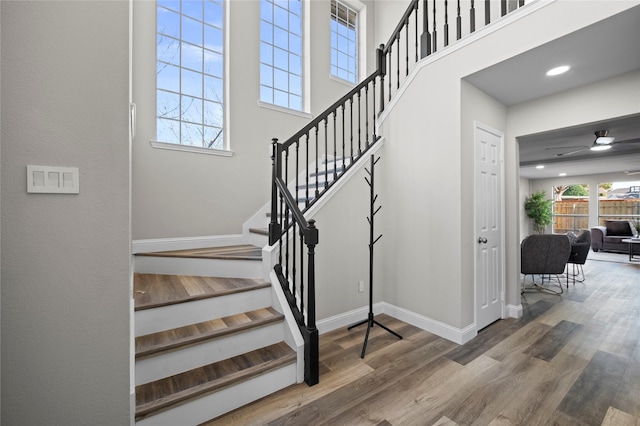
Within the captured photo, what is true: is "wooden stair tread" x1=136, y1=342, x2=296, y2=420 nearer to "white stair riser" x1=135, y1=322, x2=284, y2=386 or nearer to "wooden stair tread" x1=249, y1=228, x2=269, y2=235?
"white stair riser" x1=135, y1=322, x2=284, y2=386

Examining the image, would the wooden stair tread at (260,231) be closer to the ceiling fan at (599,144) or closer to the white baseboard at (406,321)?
the white baseboard at (406,321)

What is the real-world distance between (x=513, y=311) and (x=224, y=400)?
3301mm

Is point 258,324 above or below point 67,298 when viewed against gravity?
below

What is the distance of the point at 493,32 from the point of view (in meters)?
2.37

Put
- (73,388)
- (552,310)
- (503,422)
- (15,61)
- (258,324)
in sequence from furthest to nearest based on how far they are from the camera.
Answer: (552,310) < (258,324) < (503,422) < (73,388) < (15,61)

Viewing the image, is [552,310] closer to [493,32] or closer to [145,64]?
[493,32]

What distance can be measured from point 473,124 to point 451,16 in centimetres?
231

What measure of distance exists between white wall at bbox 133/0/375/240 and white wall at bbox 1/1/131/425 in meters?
1.78

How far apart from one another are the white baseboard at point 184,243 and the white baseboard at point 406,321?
150 cm

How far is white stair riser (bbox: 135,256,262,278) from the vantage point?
8.65 feet

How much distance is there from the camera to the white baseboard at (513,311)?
3289mm

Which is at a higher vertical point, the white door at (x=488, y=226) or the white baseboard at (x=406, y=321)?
the white door at (x=488, y=226)

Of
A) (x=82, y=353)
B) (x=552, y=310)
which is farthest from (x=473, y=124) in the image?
(x=82, y=353)

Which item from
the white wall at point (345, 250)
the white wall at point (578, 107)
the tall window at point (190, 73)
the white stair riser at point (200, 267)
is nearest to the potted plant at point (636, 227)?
the white wall at point (578, 107)
